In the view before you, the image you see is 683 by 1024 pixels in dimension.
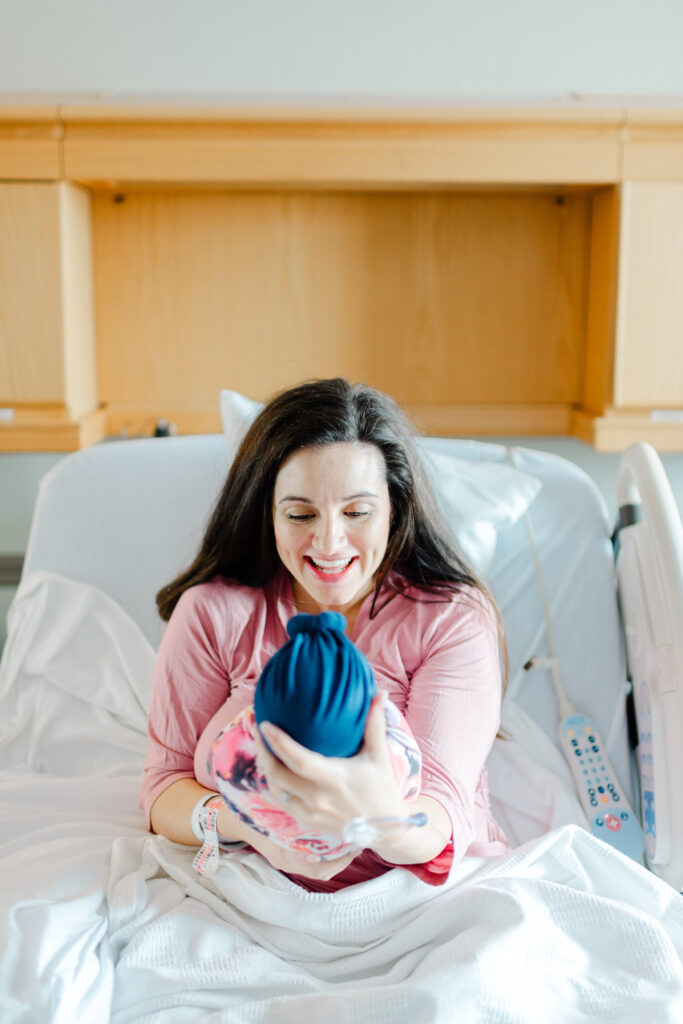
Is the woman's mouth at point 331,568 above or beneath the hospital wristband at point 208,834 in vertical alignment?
above

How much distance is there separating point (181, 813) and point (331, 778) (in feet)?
1.39

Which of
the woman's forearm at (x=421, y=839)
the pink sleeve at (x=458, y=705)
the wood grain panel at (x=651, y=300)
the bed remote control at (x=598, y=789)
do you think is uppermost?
the wood grain panel at (x=651, y=300)

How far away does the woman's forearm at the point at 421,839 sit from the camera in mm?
1011

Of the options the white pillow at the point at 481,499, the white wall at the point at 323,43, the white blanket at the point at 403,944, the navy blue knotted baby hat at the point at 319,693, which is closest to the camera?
the navy blue knotted baby hat at the point at 319,693

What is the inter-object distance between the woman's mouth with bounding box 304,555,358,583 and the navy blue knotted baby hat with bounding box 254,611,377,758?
31 centimetres

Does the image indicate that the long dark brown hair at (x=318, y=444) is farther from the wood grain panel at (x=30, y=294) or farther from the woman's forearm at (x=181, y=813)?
the wood grain panel at (x=30, y=294)

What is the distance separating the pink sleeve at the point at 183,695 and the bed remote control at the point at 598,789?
547 mm

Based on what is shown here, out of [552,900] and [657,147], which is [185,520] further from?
[657,147]

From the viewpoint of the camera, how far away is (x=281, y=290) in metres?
2.20

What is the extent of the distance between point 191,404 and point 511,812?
115cm

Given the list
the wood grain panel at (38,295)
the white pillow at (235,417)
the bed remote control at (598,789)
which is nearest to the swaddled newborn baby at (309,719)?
the bed remote control at (598,789)

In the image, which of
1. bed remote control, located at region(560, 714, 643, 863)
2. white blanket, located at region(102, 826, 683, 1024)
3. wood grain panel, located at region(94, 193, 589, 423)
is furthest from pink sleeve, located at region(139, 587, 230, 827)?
wood grain panel, located at region(94, 193, 589, 423)

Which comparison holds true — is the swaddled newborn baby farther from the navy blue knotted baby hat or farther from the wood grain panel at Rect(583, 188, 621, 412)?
the wood grain panel at Rect(583, 188, 621, 412)

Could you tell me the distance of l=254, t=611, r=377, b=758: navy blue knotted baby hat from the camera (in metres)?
0.83
